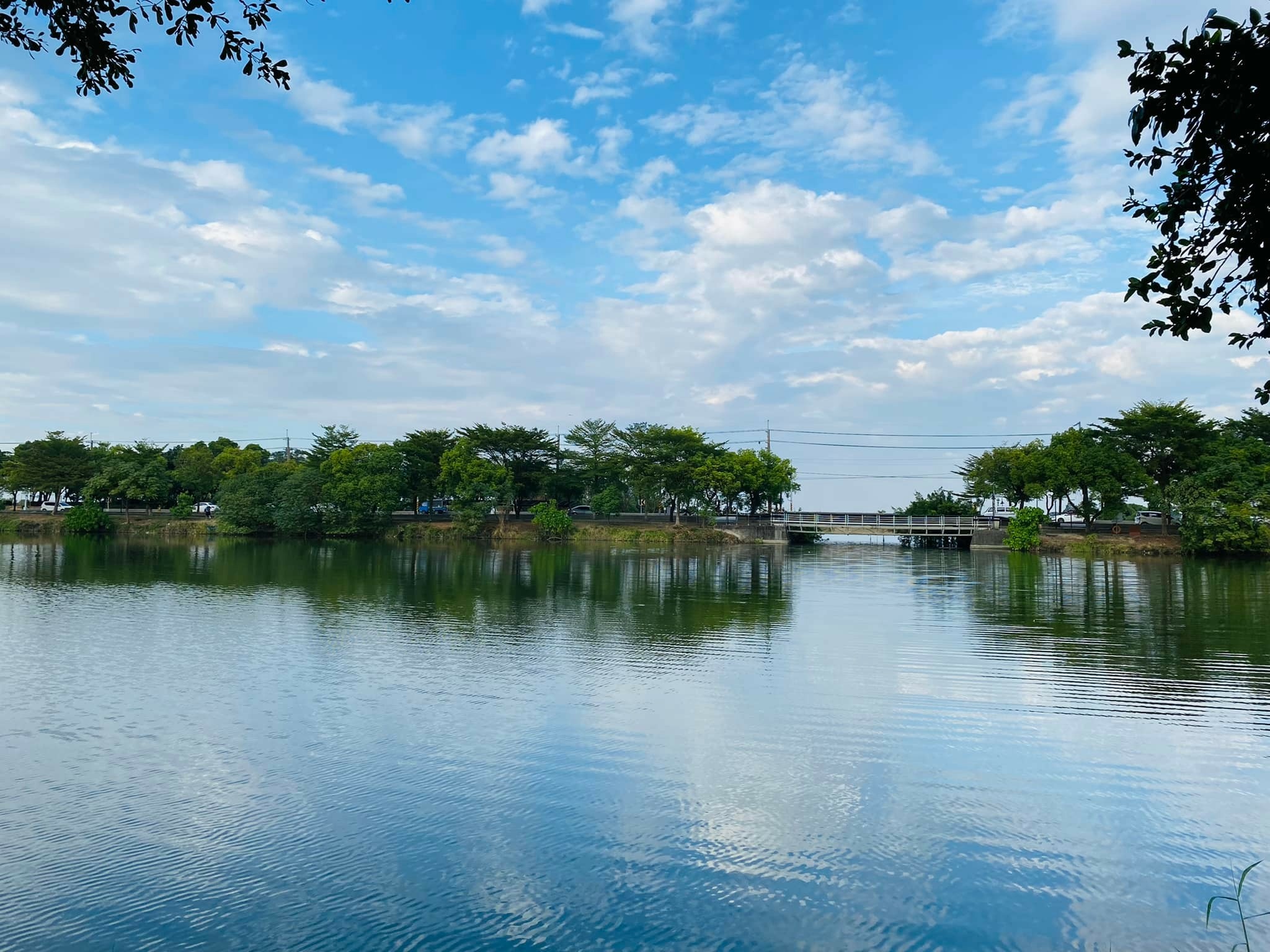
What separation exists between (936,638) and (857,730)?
7.94 meters

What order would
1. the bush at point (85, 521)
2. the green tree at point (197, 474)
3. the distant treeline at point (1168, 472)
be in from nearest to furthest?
the distant treeline at point (1168, 472)
the bush at point (85, 521)
the green tree at point (197, 474)

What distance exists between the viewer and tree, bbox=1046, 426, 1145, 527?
52312 millimetres

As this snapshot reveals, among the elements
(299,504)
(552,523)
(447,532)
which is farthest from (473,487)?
→ (299,504)

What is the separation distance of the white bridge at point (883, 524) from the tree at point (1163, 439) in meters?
9.69

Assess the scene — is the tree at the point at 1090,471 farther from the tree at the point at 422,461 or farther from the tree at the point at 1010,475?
the tree at the point at 422,461

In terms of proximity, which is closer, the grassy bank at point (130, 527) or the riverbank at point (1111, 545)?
the riverbank at point (1111, 545)

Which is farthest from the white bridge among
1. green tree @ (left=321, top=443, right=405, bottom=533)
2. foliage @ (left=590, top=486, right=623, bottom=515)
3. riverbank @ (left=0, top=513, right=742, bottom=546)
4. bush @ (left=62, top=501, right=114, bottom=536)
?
bush @ (left=62, top=501, right=114, bottom=536)

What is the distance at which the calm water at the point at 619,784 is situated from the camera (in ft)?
18.0

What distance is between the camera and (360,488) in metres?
58.6

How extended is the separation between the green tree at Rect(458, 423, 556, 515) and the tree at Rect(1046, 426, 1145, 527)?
35.6m

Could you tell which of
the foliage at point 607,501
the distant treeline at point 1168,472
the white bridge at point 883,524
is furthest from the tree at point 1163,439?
the foliage at point 607,501

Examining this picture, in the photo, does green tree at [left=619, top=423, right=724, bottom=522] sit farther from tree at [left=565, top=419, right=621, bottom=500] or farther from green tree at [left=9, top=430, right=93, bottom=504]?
green tree at [left=9, top=430, right=93, bottom=504]

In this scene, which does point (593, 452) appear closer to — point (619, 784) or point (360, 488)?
point (360, 488)

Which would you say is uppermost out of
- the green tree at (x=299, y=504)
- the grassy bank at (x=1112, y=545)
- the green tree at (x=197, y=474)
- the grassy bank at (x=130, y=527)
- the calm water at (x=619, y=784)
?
the green tree at (x=197, y=474)
